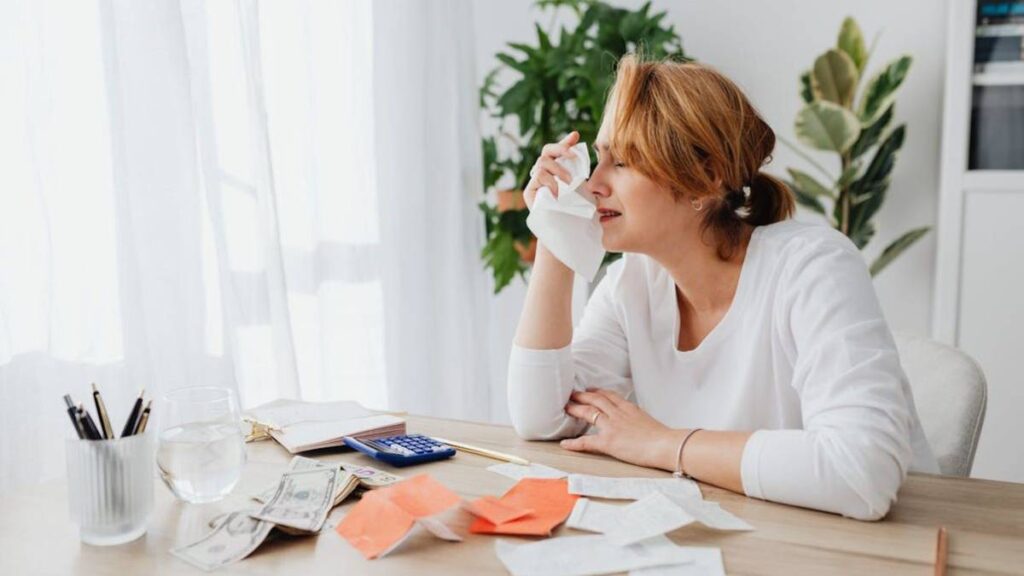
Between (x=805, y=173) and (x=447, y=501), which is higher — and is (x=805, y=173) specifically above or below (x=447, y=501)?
above

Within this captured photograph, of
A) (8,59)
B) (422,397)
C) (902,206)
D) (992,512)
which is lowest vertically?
(422,397)

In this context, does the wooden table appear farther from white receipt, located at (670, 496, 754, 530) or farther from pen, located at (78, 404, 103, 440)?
pen, located at (78, 404, 103, 440)

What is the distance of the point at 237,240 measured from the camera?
220 centimetres

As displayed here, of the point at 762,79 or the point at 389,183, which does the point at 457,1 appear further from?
the point at 762,79

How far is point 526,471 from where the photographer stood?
1.31 meters

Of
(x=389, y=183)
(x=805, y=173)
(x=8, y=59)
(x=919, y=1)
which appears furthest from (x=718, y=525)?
(x=919, y=1)

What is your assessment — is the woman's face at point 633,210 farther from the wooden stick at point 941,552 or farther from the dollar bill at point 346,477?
the wooden stick at point 941,552

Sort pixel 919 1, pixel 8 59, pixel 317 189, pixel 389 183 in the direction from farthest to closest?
1. pixel 919 1
2. pixel 389 183
3. pixel 317 189
4. pixel 8 59

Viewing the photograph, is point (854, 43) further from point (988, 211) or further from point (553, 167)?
point (553, 167)

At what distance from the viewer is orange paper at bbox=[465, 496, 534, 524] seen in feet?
3.58

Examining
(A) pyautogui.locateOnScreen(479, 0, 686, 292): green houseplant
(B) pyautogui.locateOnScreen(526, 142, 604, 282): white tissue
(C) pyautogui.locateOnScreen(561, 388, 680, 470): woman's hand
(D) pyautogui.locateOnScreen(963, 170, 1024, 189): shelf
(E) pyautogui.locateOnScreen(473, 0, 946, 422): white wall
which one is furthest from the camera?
(E) pyautogui.locateOnScreen(473, 0, 946, 422): white wall

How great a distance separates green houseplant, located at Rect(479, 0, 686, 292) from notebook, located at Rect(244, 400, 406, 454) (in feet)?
5.14

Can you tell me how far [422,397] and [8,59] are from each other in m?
1.68

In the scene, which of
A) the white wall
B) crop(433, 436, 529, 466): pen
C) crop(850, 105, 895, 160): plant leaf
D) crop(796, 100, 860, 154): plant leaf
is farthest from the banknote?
the white wall
